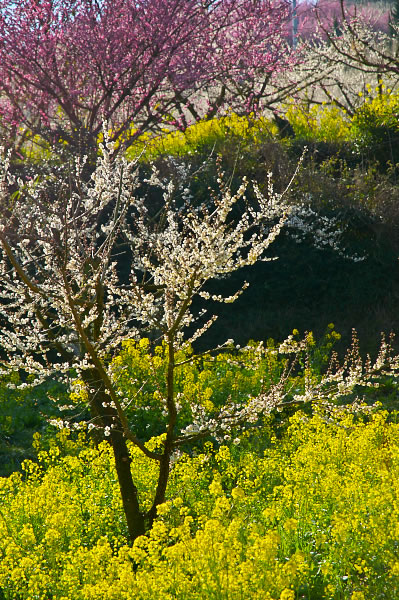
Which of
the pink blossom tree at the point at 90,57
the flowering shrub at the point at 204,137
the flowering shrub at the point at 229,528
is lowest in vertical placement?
the flowering shrub at the point at 229,528

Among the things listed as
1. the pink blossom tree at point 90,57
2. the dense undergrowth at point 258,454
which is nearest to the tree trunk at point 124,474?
the dense undergrowth at point 258,454

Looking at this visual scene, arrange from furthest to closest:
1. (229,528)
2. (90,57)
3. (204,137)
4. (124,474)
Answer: (204,137), (90,57), (124,474), (229,528)

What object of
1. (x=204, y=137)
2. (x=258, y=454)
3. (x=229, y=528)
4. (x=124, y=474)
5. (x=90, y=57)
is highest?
(x=90, y=57)

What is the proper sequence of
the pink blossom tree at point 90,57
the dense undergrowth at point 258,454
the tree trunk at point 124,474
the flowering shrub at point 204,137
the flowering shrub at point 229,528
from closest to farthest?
the flowering shrub at point 229,528, the dense undergrowth at point 258,454, the tree trunk at point 124,474, the pink blossom tree at point 90,57, the flowering shrub at point 204,137

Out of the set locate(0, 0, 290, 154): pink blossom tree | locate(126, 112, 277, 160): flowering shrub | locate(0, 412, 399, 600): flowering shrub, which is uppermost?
locate(0, 0, 290, 154): pink blossom tree

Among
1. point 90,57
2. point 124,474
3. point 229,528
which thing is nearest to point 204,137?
point 90,57

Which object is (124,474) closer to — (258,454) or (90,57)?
(258,454)

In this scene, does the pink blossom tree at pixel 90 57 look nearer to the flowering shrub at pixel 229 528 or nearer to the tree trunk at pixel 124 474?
the flowering shrub at pixel 229 528

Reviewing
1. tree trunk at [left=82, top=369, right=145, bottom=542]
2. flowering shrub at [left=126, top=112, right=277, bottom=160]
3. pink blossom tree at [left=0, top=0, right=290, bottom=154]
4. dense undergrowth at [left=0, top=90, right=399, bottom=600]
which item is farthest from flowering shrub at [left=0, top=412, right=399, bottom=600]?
flowering shrub at [left=126, top=112, right=277, bottom=160]

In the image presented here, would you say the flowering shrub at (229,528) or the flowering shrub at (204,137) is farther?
the flowering shrub at (204,137)

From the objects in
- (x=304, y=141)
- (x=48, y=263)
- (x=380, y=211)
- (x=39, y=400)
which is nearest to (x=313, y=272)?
(x=380, y=211)

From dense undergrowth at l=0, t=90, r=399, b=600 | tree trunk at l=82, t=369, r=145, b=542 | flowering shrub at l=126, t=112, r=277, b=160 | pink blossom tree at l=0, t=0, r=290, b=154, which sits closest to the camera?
dense undergrowth at l=0, t=90, r=399, b=600

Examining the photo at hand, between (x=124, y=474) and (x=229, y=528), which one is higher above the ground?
(x=124, y=474)

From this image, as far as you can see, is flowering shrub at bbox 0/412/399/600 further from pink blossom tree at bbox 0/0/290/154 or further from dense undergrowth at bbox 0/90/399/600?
pink blossom tree at bbox 0/0/290/154
